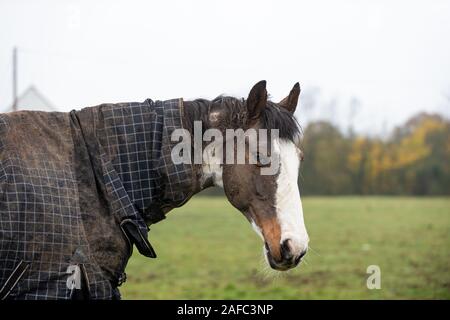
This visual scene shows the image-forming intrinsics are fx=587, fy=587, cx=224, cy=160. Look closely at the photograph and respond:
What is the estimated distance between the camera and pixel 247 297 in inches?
382

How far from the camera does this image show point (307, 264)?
20.8 ft

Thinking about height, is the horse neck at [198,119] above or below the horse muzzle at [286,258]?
above

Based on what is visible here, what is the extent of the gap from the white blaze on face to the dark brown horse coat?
548 mm

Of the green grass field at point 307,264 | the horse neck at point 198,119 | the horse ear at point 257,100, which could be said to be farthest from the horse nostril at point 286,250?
the horse ear at point 257,100

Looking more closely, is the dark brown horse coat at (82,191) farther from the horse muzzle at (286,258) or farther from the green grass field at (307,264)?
the green grass field at (307,264)

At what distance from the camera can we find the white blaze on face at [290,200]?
3.33 m

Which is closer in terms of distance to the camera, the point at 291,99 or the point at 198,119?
the point at 198,119

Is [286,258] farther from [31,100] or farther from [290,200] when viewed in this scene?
[31,100]

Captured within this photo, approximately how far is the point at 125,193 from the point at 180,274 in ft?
30.6

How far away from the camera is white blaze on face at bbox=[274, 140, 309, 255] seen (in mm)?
3326

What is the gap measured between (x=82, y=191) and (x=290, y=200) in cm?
120

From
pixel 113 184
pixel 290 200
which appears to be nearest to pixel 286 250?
pixel 290 200

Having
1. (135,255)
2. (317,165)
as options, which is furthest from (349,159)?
(135,255)

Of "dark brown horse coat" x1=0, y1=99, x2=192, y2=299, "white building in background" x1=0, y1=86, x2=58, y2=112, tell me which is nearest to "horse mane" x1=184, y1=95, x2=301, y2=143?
"dark brown horse coat" x1=0, y1=99, x2=192, y2=299
